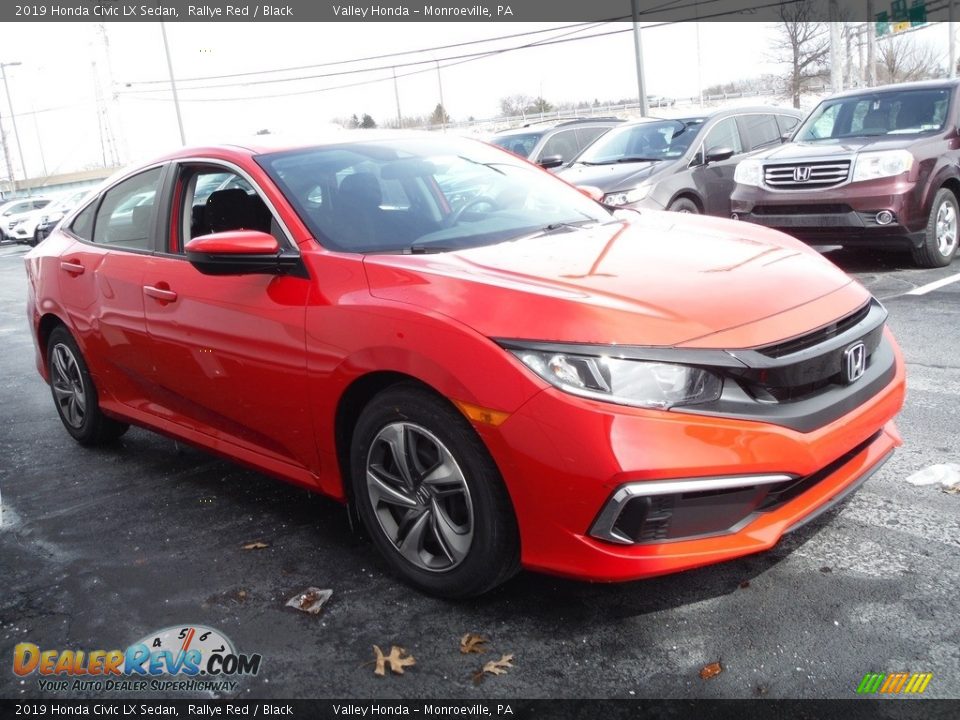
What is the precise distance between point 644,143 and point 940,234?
3740 mm

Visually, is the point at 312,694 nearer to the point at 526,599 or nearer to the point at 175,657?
the point at 175,657

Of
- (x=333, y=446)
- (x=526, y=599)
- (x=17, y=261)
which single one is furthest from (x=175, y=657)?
(x=17, y=261)

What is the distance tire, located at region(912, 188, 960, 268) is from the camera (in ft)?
29.0

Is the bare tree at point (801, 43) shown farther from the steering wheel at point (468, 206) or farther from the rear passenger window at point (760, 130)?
the steering wheel at point (468, 206)

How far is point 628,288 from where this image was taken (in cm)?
300

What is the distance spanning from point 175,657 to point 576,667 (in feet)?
4.28

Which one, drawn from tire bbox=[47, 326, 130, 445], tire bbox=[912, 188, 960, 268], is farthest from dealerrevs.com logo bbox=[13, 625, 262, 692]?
Answer: tire bbox=[912, 188, 960, 268]

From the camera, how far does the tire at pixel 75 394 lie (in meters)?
5.21

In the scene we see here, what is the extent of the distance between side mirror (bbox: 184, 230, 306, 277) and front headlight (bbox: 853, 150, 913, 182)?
692 cm

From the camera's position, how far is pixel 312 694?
2793 mm

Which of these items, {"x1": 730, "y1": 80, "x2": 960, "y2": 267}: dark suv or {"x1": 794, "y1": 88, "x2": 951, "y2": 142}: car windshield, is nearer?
{"x1": 730, "y1": 80, "x2": 960, "y2": 267}: dark suv

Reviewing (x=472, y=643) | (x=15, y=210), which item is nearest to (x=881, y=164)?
(x=472, y=643)

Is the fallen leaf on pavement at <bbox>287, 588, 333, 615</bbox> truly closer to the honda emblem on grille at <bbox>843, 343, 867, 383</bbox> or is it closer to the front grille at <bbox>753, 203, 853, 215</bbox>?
the honda emblem on grille at <bbox>843, 343, 867, 383</bbox>

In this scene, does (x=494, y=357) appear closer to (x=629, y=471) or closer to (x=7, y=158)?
(x=629, y=471)
